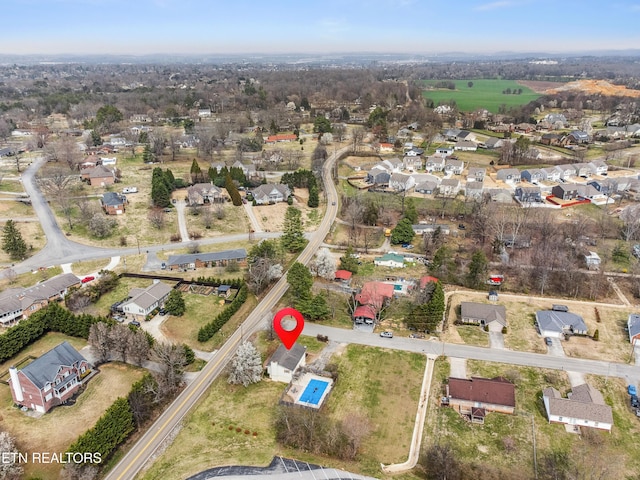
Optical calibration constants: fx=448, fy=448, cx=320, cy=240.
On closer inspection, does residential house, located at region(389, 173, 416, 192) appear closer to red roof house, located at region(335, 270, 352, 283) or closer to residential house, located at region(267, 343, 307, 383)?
red roof house, located at region(335, 270, 352, 283)

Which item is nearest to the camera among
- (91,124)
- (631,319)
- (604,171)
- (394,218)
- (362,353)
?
(362,353)

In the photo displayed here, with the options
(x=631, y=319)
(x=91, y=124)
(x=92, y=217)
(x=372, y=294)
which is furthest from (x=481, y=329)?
(x=91, y=124)

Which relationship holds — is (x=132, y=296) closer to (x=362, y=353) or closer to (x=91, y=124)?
(x=362, y=353)

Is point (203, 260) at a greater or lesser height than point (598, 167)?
lesser

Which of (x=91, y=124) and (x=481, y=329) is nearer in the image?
(x=481, y=329)

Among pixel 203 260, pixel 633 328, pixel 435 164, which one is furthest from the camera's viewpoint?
pixel 435 164

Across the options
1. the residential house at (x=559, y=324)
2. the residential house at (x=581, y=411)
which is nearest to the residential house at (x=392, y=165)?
the residential house at (x=559, y=324)

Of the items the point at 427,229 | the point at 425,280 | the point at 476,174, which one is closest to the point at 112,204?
the point at 427,229

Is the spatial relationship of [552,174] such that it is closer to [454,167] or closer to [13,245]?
[454,167]
